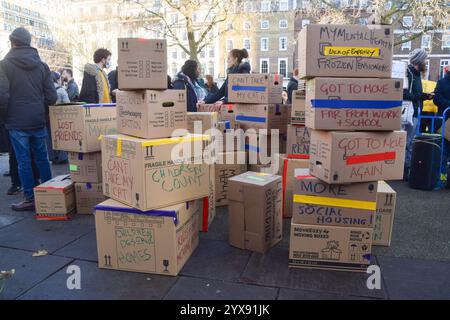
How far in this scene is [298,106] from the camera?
13.1ft

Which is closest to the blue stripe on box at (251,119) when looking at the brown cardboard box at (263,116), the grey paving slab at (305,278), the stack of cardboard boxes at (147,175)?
the brown cardboard box at (263,116)

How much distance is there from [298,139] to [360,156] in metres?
1.42

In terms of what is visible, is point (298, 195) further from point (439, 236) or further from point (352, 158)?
point (439, 236)

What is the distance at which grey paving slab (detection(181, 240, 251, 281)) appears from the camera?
2820 millimetres

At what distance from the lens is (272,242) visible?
10.9ft

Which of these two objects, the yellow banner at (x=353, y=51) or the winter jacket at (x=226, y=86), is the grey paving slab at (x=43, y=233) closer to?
the winter jacket at (x=226, y=86)

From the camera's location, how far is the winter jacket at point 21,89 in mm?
3963

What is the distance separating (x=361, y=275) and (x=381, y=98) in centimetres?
131

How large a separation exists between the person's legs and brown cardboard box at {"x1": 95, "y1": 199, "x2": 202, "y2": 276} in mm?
1799

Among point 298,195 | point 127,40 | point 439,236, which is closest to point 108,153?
point 127,40

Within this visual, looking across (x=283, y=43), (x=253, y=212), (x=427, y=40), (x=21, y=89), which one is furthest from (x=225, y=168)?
(x=283, y=43)

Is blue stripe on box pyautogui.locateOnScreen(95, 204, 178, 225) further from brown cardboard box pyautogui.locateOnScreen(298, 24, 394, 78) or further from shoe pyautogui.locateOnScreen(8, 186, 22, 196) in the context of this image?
shoe pyautogui.locateOnScreen(8, 186, 22, 196)

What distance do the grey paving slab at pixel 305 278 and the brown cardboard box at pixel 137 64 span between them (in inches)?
63.2

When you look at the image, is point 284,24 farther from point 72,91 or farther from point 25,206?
point 25,206
